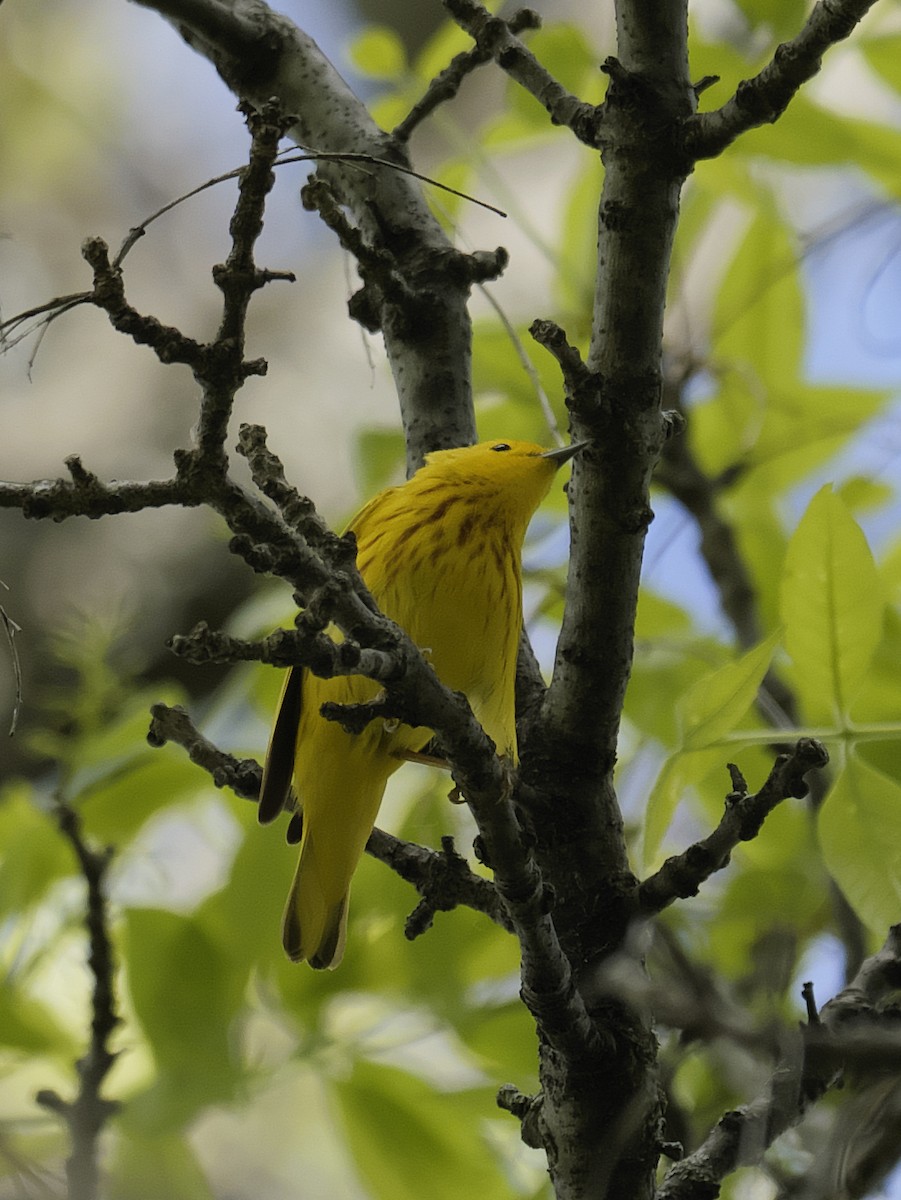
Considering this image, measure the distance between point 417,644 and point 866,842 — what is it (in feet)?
2.42

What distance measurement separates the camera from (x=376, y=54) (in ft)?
7.58

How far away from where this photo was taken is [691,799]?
2184 millimetres

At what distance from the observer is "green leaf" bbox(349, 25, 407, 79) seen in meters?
2.31

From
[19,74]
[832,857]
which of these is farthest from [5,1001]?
[19,74]

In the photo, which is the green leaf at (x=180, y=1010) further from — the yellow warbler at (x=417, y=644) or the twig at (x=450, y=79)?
the twig at (x=450, y=79)

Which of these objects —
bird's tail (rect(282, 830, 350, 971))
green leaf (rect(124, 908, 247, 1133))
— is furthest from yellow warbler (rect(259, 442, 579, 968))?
green leaf (rect(124, 908, 247, 1133))

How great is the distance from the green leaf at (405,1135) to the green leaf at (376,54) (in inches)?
64.3

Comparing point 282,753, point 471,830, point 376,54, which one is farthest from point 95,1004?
point 376,54

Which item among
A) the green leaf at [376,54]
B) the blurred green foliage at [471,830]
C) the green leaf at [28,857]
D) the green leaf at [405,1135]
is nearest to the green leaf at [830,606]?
the blurred green foliage at [471,830]

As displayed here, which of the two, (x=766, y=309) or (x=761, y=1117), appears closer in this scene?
(x=761, y=1117)

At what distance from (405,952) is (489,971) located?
15 centimetres

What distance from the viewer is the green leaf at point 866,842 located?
1414 millimetres

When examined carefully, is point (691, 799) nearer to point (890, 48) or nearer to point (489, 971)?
point (489, 971)

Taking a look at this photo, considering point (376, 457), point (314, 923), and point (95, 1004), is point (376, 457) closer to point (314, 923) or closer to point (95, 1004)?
point (314, 923)
